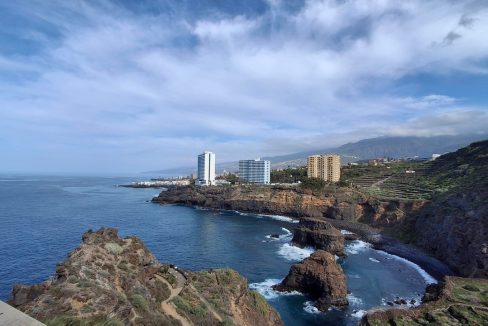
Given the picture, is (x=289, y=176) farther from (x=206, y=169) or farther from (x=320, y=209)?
(x=320, y=209)

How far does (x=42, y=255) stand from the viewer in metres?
53.1

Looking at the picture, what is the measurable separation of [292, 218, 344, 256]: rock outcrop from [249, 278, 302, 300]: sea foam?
58.9ft

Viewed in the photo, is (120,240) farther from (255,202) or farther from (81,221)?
(255,202)

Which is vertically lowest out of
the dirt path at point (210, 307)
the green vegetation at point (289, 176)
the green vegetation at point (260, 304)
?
the green vegetation at point (260, 304)

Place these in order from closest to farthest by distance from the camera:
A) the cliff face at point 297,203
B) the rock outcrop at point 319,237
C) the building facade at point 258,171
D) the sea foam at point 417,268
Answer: the sea foam at point 417,268, the rock outcrop at point 319,237, the cliff face at point 297,203, the building facade at point 258,171

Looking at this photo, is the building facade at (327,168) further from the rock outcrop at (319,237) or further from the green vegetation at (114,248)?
the green vegetation at (114,248)

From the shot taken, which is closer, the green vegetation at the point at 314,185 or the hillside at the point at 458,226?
the hillside at the point at 458,226

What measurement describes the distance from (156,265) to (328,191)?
80.3 m

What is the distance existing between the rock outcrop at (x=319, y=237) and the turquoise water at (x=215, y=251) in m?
2.37

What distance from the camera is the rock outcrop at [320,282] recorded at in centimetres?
4000

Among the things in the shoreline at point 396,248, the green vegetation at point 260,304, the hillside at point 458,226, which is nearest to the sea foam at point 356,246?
the shoreline at point 396,248

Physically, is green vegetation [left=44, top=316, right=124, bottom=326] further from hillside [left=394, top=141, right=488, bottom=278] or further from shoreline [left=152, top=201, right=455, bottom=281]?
shoreline [left=152, top=201, right=455, bottom=281]

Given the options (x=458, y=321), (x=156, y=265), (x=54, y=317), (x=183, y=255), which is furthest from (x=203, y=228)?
(x=54, y=317)

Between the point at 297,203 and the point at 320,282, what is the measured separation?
62988 millimetres
